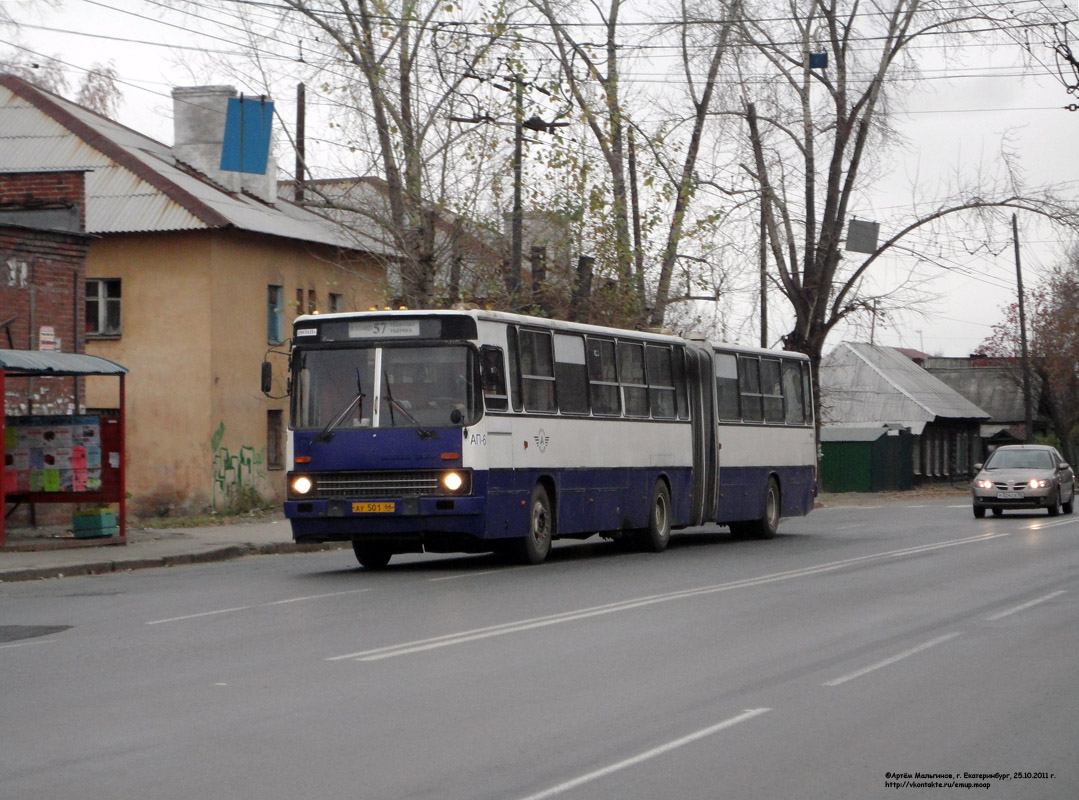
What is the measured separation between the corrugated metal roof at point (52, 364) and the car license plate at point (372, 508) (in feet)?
17.7

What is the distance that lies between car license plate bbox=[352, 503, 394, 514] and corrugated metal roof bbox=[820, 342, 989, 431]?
56422 millimetres

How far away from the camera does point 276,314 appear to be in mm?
37156

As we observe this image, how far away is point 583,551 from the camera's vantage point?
2256 cm

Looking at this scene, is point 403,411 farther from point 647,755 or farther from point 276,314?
point 276,314

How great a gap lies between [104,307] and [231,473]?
186 inches

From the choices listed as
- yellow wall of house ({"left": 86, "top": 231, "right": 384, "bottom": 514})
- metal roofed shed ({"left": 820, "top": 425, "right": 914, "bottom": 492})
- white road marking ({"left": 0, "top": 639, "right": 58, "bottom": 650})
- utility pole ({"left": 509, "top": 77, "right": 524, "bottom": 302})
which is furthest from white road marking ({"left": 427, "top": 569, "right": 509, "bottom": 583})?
metal roofed shed ({"left": 820, "top": 425, "right": 914, "bottom": 492})

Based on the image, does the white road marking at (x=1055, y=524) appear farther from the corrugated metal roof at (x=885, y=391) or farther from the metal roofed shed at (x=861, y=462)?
the corrugated metal roof at (x=885, y=391)

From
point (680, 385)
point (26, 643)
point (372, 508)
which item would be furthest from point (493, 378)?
point (26, 643)

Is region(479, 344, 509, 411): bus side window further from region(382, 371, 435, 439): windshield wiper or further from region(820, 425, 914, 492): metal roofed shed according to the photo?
region(820, 425, 914, 492): metal roofed shed

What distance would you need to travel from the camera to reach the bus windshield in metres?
17.6

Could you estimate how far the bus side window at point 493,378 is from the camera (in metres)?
17.8

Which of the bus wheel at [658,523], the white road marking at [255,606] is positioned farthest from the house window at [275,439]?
the white road marking at [255,606]

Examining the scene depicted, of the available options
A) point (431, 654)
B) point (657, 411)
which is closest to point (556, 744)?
point (431, 654)

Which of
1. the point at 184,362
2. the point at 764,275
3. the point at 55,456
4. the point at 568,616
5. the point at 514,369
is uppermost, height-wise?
the point at 764,275
